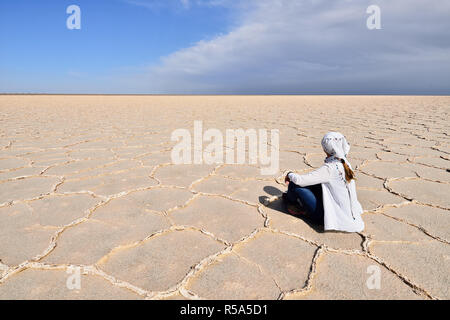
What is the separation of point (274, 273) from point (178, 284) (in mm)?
363

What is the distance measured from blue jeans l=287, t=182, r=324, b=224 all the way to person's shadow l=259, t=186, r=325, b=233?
0.13 feet

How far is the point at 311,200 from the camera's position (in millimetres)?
1401

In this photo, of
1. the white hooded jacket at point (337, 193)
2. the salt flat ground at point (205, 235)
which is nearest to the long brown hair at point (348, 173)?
the white hooded jacket at point (337, 193)

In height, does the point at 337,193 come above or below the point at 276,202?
above

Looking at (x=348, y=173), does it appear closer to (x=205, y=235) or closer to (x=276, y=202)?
(x=276, y=202)

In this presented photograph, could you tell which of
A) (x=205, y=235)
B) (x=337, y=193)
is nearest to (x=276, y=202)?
(x=337, y=193)

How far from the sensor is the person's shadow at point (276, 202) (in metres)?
1.42

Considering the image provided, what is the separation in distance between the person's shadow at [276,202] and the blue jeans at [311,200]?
0.13ft

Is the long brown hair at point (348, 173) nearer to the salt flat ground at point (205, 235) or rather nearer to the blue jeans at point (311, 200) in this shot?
the blue jeans at point (311, 200)

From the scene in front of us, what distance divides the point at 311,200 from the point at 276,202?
33 centimetres

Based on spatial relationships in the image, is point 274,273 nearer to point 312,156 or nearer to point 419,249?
point 419,249
